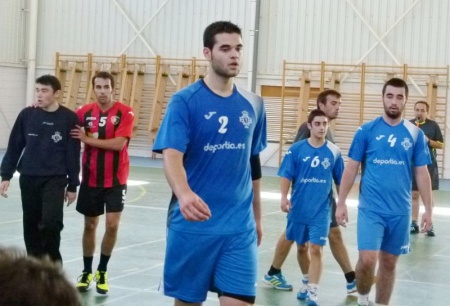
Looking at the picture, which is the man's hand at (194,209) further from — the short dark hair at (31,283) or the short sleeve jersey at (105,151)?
the short sleeve jersey at (105,151)

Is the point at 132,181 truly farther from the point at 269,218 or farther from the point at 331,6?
the point at 331,6

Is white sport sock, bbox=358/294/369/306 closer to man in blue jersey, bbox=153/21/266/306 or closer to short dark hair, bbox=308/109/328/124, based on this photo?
short dark hair, bbox=308/109/328/124

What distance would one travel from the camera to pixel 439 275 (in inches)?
373

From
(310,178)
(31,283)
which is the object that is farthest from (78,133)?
(31,283)

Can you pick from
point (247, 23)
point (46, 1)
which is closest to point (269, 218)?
point (247, 23)

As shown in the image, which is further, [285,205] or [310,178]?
[310,178]

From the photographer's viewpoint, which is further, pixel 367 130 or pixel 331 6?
pixel 331 6

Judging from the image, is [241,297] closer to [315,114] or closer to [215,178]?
[215,178]

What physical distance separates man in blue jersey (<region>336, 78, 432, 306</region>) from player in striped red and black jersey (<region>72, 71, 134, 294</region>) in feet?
7.23

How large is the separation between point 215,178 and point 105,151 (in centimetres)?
328

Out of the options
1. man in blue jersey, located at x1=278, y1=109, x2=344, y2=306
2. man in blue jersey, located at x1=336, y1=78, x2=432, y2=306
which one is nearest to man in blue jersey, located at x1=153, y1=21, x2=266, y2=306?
man in blue jersey, located at x1=336, y1=78, x2=432, y2=306

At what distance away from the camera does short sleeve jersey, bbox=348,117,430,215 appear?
684cm

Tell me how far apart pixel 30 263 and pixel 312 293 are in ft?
21.8

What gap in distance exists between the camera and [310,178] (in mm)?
7812
